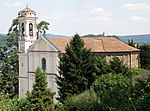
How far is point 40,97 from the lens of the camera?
26.0m

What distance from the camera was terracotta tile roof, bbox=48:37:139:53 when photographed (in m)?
39.3

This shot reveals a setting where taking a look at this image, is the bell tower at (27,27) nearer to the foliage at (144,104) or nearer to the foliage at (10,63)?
the foliage at (10,63)

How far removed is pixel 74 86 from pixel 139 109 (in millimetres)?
20726

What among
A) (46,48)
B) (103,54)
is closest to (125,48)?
(103,54)

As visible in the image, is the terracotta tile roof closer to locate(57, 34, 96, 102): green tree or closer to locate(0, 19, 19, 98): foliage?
locate(57, 34, 96, 102): green tree

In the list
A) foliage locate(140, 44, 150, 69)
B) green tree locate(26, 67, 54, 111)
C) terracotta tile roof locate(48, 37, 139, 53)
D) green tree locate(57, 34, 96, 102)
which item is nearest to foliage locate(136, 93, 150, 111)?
green tree locate(26, 67, 54, 111)

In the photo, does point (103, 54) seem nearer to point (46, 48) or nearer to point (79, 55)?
point (46, 48)

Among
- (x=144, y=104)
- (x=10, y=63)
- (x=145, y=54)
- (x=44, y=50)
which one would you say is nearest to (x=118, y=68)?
(x=44, y=50)

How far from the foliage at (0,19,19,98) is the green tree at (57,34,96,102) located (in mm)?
17783

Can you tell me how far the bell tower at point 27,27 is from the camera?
136 feet

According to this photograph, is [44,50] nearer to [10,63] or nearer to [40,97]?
[10,63]

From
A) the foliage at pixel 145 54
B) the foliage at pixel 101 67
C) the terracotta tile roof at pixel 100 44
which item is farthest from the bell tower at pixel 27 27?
the foliage at pixel 101 67

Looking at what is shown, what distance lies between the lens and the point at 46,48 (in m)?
39.4

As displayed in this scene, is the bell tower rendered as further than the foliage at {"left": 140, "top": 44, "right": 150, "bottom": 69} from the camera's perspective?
No
